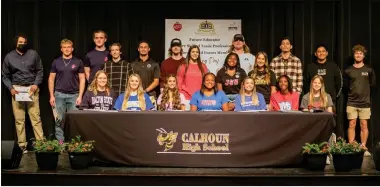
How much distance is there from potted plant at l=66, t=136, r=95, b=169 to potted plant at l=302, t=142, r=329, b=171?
94.6 inches

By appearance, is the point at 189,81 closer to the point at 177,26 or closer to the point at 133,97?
the point at 133,97

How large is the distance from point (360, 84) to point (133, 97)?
3.33 metres

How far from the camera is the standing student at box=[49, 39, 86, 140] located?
807 centimetres

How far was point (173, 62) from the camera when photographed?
8.09 m

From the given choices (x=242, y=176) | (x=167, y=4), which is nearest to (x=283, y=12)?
(x=167, y=4)

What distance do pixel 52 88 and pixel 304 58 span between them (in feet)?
12.2

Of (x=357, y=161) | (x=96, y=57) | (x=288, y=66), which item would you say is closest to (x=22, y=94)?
(x=96, y=57)

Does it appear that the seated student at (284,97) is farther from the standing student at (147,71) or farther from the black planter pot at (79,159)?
the black planter pot at (79,159)

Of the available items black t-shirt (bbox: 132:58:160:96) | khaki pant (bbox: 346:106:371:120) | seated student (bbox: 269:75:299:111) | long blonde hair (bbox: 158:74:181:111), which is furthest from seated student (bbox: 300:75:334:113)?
black t-shirt (bbox: 132:58:160:96)

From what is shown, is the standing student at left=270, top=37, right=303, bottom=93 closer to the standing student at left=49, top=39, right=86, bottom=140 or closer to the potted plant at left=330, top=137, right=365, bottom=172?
the potted plant at left=330, top=137, right=365, bottom=172

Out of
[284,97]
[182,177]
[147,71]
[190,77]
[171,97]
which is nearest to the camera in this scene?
[182,177]

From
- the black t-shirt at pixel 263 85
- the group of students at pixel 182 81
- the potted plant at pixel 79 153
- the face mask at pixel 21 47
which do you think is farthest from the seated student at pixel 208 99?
the face mask at pixel 21 47

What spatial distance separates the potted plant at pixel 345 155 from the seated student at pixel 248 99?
3.44ft

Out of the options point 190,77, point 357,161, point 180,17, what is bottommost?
point 357,161
